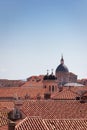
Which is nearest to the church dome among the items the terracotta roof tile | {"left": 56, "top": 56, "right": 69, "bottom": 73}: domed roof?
{"left": 56, "top": 56, "right": 69, "bottom": 73}: domed roof

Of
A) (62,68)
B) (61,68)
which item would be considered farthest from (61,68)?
(62,68)

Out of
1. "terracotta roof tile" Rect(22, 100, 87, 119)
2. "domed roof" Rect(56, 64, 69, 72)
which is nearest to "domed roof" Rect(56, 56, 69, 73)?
"domed roof" Rect(56, 64, 69, 72)

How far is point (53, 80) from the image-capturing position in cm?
8244

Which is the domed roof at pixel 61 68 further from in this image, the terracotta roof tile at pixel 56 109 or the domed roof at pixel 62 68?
the terracotta roof tile at pixel 56 109

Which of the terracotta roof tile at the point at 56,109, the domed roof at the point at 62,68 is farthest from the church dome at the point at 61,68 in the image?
the terracotta roof tile at the point at 56,109

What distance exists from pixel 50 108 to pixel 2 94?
43.4m

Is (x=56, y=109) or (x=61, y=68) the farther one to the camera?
(x=61, y=68)

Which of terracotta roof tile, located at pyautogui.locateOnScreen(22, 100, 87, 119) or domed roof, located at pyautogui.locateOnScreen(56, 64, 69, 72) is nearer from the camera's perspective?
terracotta roof tile, located at pyautogui.locateOnScreen(22, 100, 87, 119)

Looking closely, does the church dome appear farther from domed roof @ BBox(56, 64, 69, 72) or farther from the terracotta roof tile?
the terracotta roof tile

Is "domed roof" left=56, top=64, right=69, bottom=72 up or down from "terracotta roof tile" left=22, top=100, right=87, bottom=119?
up

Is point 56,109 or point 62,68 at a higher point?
point 62,68

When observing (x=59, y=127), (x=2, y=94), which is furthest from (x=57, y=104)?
(x=2, y=94)

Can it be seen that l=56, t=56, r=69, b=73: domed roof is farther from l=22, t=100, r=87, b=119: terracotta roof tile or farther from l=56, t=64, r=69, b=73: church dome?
l=22, t=100, r=87, b=119: terracotta roof tile

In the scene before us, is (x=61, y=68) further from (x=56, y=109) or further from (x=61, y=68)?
(x=56, y=109)
